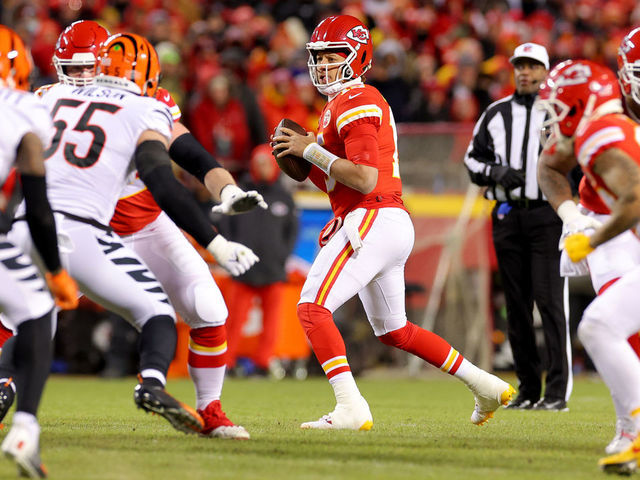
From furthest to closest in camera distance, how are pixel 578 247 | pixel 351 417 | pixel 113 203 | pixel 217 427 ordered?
pixel 351 417 < pixel 217 427 < pixel 113 203 < pixel 578 247

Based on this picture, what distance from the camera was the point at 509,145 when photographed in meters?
7.15

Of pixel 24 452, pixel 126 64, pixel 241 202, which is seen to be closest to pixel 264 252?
pixel 126 64

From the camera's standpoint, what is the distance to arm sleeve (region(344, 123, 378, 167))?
507 centimetres

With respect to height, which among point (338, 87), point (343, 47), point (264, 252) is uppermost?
point (343, 47)

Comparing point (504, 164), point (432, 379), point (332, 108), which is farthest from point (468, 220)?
point (332, 108)

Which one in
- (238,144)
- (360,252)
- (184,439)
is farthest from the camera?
(238,144)

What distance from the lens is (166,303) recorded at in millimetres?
4449

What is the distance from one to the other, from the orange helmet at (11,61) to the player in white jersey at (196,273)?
927 millimetres

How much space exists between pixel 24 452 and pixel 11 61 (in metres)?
1.55

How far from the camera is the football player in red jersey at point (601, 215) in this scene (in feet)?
13.8

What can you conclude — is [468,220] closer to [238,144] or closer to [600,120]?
[238,144]

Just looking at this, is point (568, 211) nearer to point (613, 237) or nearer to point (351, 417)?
point (613, 237)

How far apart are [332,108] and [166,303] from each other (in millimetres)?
1452

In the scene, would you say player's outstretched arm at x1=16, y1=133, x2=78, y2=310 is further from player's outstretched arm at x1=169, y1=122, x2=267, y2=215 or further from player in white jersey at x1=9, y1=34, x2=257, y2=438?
player's outstretched arm at x1=169, y1=122, x2=267, y2=215
